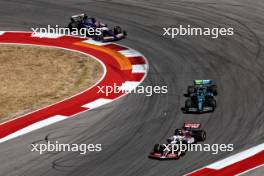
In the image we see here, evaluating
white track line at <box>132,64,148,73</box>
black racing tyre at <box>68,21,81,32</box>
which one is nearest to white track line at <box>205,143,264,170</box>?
white track line at <box>132,64,148,73</box>

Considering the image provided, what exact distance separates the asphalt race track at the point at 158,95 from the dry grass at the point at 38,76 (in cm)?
208

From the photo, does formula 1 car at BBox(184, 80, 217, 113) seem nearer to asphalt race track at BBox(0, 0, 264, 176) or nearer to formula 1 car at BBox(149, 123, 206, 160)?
asphalt race track at BBox(0, 0, 264, 176)

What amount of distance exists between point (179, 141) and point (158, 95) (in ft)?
14.5

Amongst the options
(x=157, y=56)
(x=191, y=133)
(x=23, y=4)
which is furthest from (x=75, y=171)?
(x=23, y=4)

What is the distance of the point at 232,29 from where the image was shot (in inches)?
1266

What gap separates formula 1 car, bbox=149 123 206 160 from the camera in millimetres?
20844

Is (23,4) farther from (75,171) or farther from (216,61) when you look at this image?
(75,171)

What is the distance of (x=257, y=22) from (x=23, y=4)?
37.4ft

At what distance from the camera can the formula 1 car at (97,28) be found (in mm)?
31406

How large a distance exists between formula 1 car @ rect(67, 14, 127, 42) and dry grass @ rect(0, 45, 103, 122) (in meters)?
1.77

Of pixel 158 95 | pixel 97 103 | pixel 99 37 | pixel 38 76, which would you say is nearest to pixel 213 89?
pixel 158 95

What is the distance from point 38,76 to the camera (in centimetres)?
2789

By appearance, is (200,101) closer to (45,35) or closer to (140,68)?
(140,68)

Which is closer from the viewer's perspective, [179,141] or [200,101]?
[179,141]
